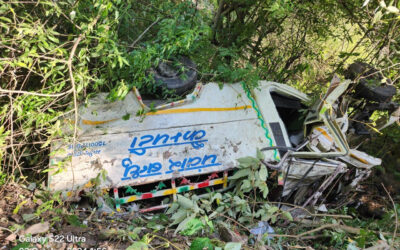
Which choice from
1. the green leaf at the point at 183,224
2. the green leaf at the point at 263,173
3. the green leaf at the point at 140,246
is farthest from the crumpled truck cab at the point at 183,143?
the green leaf at the point at 140,246

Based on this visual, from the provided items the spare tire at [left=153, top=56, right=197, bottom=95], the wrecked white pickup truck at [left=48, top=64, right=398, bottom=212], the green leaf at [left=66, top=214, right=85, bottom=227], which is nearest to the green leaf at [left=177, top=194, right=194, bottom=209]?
the wrecked white pickup truck at [left=48, top=64, right=398, bottom=212]

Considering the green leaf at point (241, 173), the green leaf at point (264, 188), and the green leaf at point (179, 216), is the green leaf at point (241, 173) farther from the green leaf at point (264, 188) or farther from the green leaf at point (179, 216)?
the green leaf at point (179, 216)

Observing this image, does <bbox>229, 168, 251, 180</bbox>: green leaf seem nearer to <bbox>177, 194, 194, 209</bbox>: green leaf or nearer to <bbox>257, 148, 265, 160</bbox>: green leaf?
<bbox>257, 148, 265, 160</bbox>: green leaf

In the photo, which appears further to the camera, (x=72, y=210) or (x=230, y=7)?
(x=230, y=7)

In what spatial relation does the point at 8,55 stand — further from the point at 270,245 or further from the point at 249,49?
the point at 249,49

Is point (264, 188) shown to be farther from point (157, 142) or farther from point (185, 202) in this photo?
point (157, 142)

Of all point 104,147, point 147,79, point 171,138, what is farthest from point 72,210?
point 147,79

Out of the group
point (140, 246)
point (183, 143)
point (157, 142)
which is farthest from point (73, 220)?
point (183, 143)

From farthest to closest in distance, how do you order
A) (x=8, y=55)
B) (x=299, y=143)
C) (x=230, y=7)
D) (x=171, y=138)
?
(x=230, y=7) < (x=299, y=143) < (x=171, y=138) < (x=8, y=55)

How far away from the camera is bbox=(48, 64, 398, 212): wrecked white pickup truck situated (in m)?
3.03

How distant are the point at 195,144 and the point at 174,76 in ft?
2.48

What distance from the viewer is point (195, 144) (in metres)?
3.41

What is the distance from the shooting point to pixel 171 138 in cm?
331

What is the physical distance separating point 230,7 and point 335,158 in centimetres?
243
